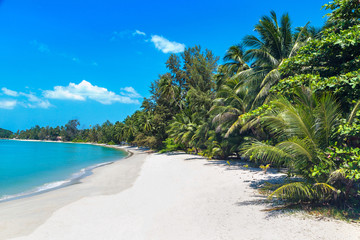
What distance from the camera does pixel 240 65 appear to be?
18.4 meters

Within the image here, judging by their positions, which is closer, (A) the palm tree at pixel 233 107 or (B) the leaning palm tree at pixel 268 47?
(B) the leaning palm tree at pixel 268 47

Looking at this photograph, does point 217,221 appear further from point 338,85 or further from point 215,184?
point 338,85

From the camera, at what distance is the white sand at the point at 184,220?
160 inches

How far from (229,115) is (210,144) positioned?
4.26 metres

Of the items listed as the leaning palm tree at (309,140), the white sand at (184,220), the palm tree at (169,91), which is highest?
the palm tree at (169,91)

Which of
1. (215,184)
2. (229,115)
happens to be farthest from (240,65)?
(215,184)

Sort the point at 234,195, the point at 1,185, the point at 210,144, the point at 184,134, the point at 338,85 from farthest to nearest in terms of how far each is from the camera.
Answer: the point at 184,134 < the point at 210,144 < the point at 1,185 < the point at 234,195 < the point at 338,85

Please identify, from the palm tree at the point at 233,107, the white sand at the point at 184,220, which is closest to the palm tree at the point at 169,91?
the palm tree at the point at 233,107

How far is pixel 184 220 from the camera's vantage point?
4879 mm

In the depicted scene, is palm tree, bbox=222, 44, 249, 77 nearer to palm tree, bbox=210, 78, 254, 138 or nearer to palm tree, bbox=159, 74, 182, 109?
palm tree, bbox=210, 78, 254, 138

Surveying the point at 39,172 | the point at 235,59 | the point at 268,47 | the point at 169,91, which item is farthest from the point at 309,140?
the point at 169,91

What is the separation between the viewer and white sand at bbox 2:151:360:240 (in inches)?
160

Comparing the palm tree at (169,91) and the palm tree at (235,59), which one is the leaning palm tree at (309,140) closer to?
the palm tree at (235,59)

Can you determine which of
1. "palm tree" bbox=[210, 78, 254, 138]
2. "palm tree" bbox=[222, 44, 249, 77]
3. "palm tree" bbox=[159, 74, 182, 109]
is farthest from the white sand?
"palm tree" bbox=[159, 74, 182, 109]
